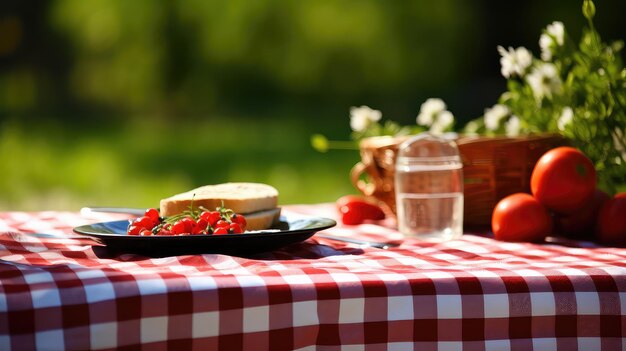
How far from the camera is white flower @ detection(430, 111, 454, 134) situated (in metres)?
1.85

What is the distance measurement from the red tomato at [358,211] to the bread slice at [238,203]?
272mm

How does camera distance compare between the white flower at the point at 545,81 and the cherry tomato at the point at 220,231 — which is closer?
the cherry tomato at the point at 220,231

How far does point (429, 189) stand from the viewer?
1.51 m

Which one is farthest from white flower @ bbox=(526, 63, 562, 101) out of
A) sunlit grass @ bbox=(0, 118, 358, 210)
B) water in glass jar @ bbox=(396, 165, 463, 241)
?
sunlit grass @ bbox=(0, 118, 358, 210)

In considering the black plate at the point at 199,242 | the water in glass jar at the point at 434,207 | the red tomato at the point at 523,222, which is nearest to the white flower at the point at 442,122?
the water in glass jar at the point at 434,207

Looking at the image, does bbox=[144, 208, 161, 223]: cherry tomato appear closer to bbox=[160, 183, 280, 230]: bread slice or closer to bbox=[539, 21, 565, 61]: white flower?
bbox=[160, 183, 280, 230]: bread slice

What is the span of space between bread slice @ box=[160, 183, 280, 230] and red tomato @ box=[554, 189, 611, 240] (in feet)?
1.56

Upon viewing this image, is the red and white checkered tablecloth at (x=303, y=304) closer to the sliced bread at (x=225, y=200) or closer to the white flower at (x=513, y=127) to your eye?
the sliced bread at (x=225, y=200)

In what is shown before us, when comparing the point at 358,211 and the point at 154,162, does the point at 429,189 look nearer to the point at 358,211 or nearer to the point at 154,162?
the point at 358,211

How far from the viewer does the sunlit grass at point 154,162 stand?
5.15 m

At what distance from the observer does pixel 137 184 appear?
5.50m

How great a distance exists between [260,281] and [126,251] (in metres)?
0.31

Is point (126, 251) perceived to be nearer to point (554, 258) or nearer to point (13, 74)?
point (554, 258)

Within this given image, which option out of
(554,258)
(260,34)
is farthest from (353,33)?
(554,258)
